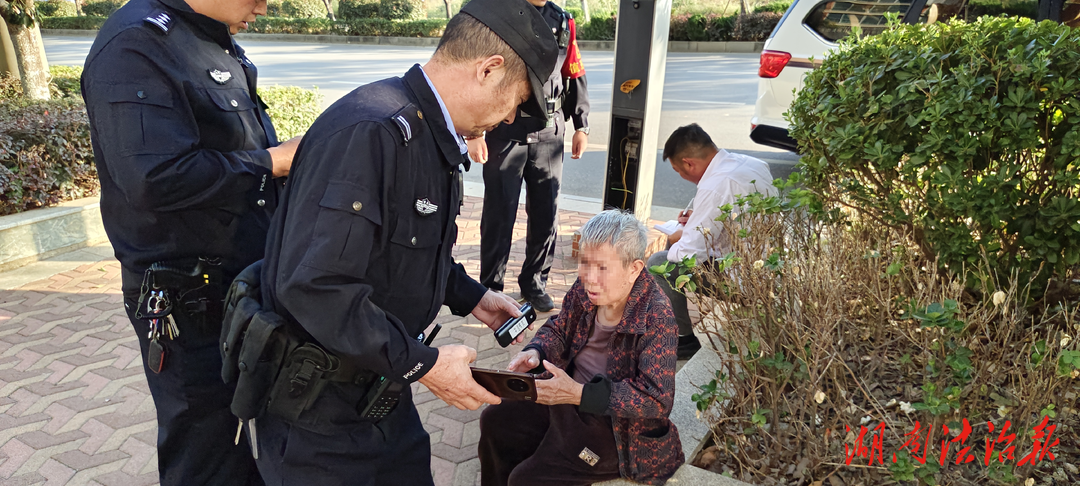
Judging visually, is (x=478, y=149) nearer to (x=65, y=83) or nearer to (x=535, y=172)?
(x=535, y=172)

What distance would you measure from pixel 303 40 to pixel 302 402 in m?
27.8

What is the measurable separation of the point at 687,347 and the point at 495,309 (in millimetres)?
1806

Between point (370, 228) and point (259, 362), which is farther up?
point (370, 228)

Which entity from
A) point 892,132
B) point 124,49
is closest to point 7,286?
point 124,49

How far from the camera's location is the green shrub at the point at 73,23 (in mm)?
28941

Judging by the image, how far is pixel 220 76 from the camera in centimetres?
216

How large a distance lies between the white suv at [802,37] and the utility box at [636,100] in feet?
7.09

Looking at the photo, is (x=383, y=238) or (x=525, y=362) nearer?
(x=383, y=238)

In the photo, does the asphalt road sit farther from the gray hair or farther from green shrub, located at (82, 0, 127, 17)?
green shrub, located at (82, 0, 127, 17)

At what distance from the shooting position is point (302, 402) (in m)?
1.73

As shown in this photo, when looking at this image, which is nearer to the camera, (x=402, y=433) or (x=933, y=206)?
(x=402, y=433)

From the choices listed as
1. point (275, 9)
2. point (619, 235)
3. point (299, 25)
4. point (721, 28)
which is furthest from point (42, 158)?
point (275, 9)

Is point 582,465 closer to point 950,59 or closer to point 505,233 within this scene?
point 950,59

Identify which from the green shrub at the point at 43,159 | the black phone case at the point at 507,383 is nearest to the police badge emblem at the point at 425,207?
the black phone case at the point at 507,383
